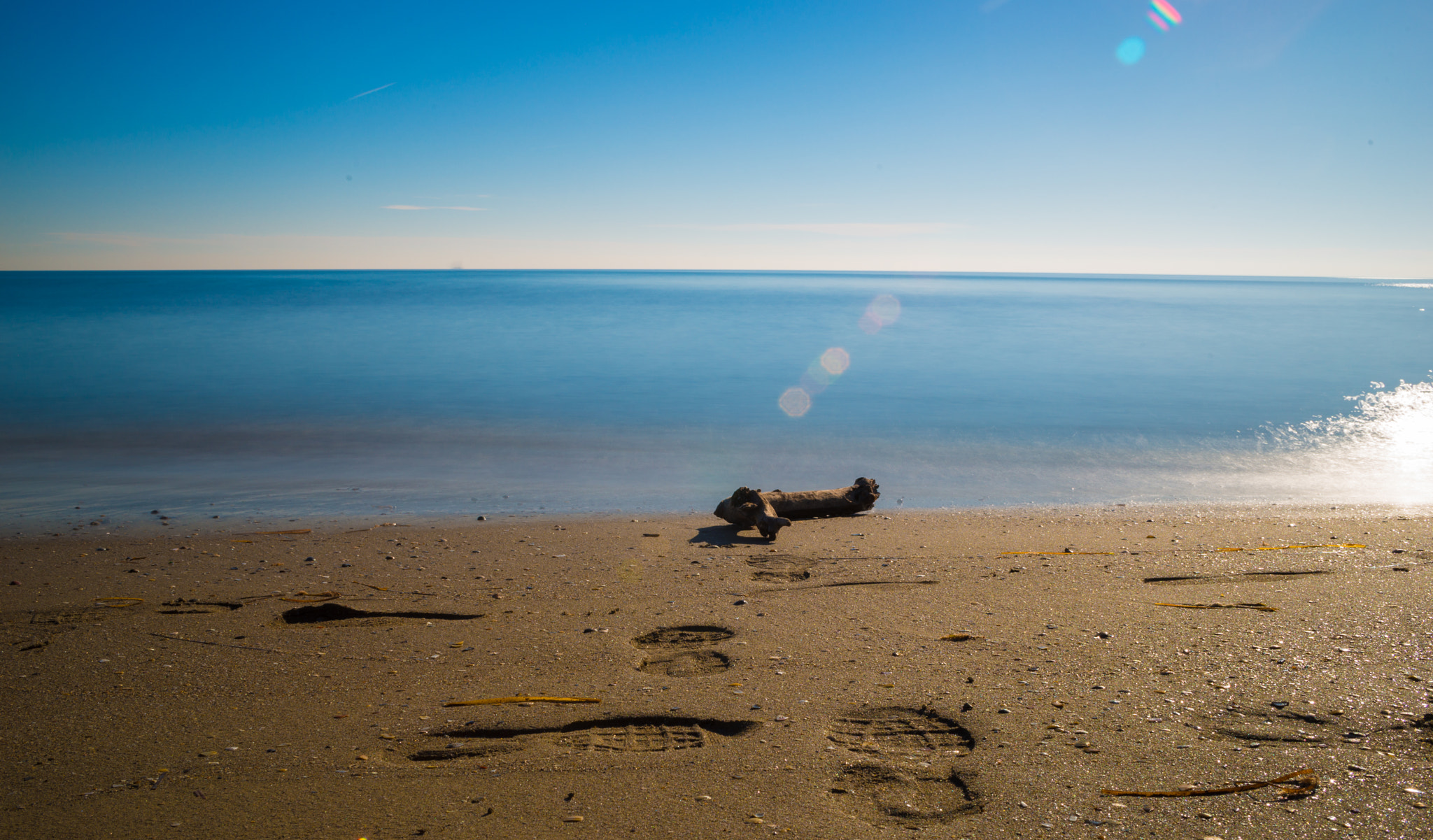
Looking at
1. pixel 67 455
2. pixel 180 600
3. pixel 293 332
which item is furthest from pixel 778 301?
pixel 180 600

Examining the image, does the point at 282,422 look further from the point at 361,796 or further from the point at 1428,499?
the point at 1428,499

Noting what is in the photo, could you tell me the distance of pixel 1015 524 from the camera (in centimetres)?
786

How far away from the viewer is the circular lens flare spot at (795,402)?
17781mm

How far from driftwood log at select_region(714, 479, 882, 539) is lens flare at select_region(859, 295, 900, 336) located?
115 feet

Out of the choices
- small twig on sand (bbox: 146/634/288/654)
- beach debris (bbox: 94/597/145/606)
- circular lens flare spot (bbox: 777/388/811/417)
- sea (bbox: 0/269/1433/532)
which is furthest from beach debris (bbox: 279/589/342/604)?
circular lens flare spot (bbox: 777/388/811/417)

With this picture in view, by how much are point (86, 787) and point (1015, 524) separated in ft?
24.3

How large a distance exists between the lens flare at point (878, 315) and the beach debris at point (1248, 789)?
40.3 m

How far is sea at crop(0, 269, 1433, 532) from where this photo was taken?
9750 mm

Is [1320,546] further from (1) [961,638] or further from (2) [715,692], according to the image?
(2) [715,692]

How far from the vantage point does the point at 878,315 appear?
62438mm

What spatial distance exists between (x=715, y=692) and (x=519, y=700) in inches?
38.8

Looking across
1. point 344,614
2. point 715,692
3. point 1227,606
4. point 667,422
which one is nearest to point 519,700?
point 715,692

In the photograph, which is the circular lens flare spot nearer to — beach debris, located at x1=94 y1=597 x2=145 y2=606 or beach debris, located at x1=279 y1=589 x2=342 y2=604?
beach debris, located at x1=279 y1=589 x2=342 y2=604

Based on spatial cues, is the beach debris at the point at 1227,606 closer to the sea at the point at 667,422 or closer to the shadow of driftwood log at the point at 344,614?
the sea at the point at 667,422
